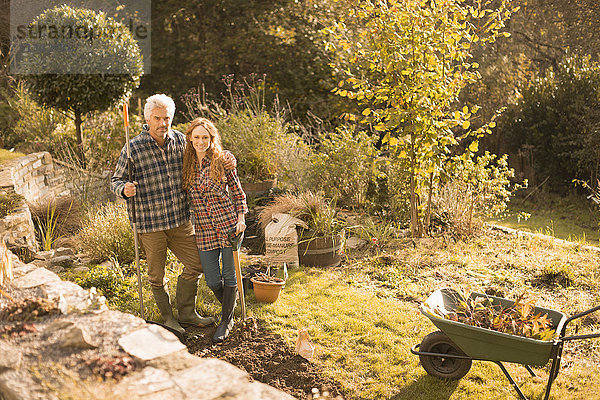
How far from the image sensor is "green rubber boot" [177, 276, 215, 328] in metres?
4.24

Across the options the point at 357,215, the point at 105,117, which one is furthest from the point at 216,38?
the point at 357,215

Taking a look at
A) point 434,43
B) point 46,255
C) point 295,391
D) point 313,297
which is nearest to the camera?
point 295,391

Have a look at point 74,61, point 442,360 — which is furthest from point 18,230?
point 442,360

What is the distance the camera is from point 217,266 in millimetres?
4180

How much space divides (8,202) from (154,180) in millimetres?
2492

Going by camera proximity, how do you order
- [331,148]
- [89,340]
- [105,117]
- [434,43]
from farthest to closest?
[105,117], [331,148], [434,43], [89,340]

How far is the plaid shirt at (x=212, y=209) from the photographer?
397 cm

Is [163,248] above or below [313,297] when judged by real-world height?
above

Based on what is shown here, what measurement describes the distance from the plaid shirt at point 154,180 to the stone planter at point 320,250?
184 centimetres

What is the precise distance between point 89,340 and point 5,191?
13.4ft

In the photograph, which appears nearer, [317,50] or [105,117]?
[105,117]

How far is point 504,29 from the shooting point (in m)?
13.8

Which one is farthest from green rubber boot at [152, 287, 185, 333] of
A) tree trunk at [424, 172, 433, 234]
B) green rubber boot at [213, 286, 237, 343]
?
tree trunk at [424, 172, 433, 234]

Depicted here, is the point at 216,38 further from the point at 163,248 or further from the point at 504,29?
the point at 163,248
